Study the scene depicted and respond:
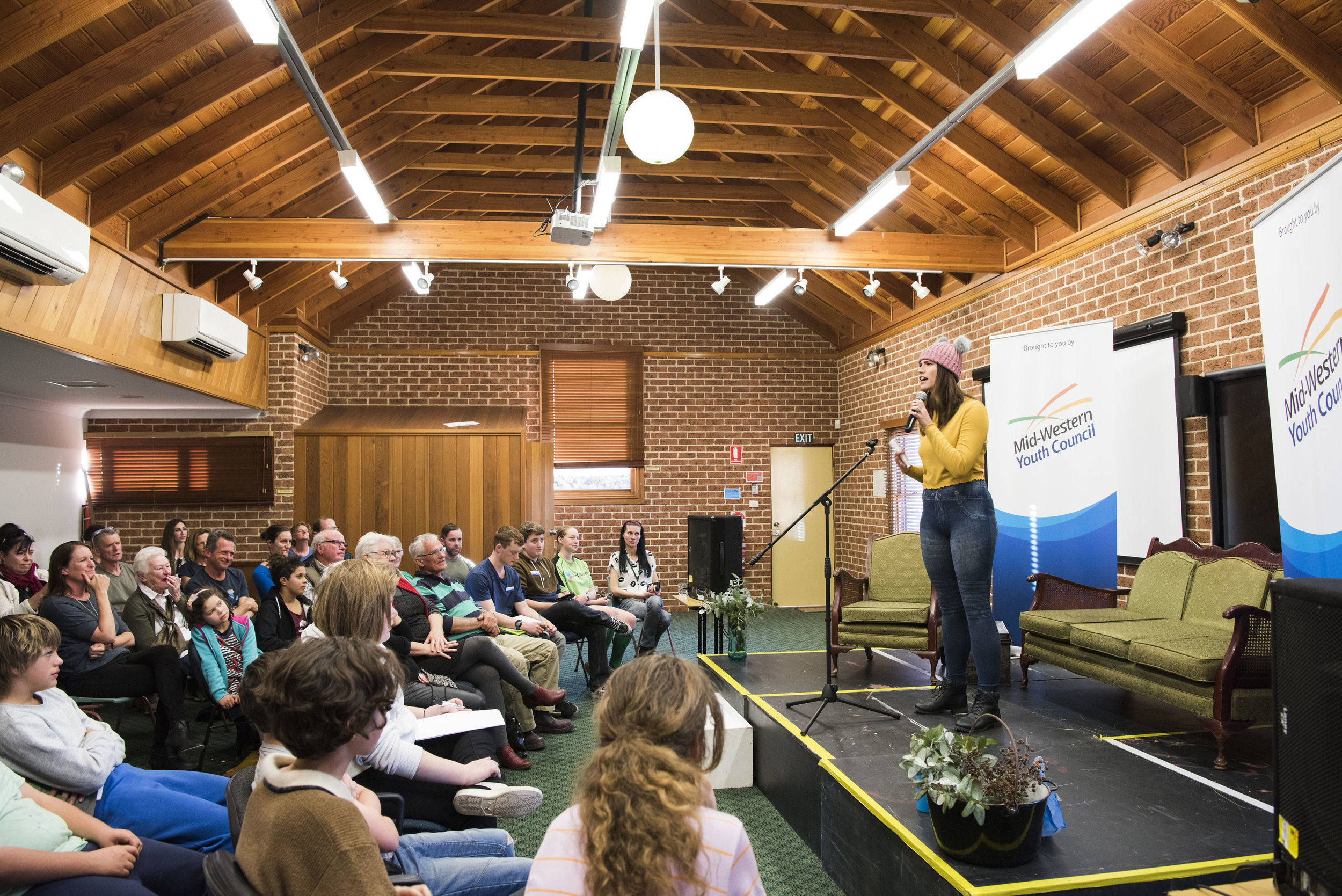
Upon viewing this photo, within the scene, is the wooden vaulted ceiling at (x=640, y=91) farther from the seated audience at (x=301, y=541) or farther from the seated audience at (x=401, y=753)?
the seated audience at (x=401, y=753)

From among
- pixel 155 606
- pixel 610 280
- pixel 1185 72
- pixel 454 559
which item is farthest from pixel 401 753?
pixel 1185 72

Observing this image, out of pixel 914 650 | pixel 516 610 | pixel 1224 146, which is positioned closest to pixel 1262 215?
pixel 1224 146

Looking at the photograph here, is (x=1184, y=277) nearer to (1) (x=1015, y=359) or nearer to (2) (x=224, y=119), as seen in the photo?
(1) (x=1015, y=359)

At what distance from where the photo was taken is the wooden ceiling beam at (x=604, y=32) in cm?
488

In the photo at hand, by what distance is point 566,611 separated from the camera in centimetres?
548

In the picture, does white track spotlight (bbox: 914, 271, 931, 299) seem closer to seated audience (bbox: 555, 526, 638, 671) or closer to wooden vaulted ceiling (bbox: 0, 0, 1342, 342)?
wooden vaulted ceiling (bbox: 0, 0, 1342, 342)

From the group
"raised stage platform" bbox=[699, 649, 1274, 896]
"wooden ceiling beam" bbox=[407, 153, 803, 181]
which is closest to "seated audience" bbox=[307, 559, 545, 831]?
"raised stage platform" bbox=[699, 649, 1274, 896]

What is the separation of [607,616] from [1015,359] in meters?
3.26

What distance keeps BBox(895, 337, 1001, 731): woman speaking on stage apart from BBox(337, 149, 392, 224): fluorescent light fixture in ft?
11.0

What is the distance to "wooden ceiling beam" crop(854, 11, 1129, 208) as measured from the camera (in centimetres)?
510

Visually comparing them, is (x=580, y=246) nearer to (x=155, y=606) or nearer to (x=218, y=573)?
(x=218, y=573)

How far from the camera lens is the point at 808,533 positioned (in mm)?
10062

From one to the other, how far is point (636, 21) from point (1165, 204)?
358 cm

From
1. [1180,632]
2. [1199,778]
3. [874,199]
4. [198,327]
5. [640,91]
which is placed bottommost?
[1199,778]
